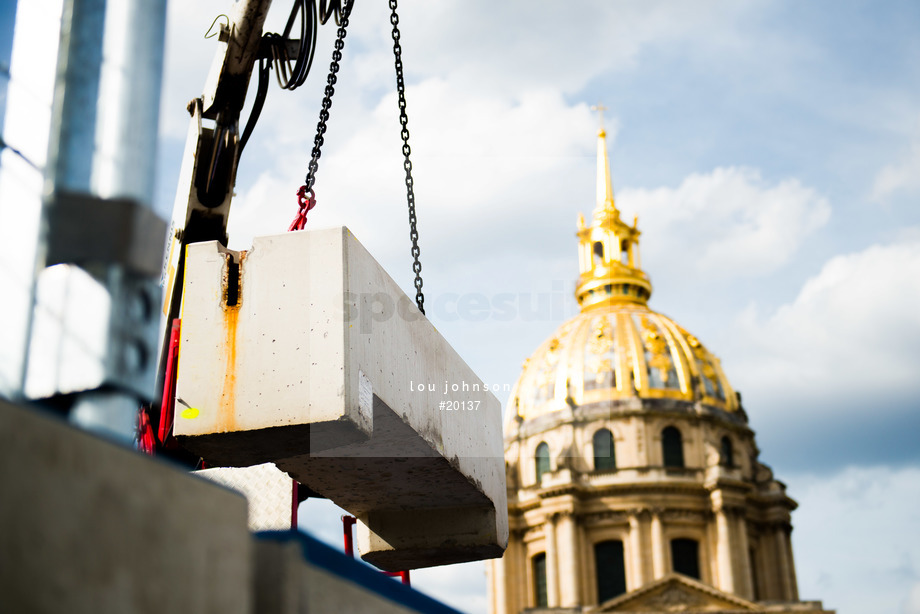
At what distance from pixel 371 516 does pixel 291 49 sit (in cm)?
377

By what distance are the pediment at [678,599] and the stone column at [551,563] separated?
4953 millimetres

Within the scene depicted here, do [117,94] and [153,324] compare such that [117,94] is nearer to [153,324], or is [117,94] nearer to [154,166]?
[154,166]

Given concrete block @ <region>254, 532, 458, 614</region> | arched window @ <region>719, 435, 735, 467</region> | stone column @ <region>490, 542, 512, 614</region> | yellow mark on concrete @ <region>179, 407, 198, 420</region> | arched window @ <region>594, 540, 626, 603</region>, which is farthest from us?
arched window @ <region>719, 435, 735, 467</region>

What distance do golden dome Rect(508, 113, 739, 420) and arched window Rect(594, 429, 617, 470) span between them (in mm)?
1982

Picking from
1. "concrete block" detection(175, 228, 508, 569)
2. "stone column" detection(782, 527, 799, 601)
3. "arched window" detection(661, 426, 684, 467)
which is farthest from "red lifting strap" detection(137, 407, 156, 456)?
"stone column" detection(782, 527, 799, 601)

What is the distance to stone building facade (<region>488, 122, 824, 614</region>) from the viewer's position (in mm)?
63875

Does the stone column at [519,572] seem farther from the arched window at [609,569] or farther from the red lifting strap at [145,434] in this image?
the red lifting strap at [145,434]

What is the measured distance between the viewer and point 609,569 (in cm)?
6456

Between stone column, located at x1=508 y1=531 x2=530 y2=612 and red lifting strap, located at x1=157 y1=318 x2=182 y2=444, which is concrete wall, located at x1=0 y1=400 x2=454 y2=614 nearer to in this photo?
red lifting strap, located at x1=157 y1=318 x2=182 y2=444

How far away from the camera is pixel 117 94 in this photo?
435cm

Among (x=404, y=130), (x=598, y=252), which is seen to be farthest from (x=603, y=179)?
(x=404, y=130)

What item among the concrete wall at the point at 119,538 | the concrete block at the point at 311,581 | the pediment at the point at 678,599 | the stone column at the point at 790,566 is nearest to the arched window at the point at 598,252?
the stone column at the point at 790,566

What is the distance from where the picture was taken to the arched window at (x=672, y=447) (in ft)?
223

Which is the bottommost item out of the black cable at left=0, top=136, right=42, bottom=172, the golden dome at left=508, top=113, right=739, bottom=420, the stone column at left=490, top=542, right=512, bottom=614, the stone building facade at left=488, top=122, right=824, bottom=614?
the black cable at left=0, top=136, right=42, bottom=172
